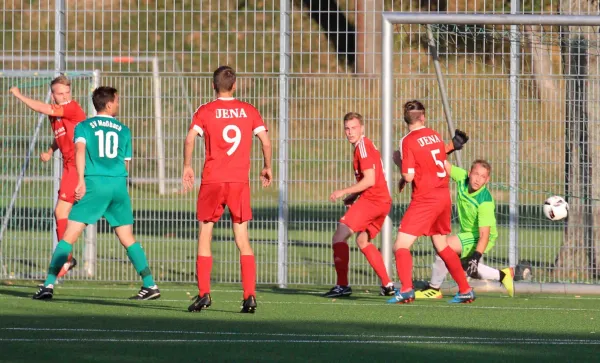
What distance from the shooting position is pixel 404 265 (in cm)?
1083

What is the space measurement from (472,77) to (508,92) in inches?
15.2

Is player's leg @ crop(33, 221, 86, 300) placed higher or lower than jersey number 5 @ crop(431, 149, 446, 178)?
lower

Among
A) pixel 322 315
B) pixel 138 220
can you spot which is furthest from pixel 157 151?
pixel 322 315

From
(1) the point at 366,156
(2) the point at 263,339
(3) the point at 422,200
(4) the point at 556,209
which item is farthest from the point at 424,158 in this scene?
(2) the point at 263,339

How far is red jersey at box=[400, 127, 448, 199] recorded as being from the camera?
10742 mm

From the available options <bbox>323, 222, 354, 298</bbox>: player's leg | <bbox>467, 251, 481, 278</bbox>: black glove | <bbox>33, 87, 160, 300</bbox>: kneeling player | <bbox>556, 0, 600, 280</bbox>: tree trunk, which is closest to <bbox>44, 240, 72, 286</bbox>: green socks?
<bbox>33, 87, 160, 300</bbox>: kneeling player

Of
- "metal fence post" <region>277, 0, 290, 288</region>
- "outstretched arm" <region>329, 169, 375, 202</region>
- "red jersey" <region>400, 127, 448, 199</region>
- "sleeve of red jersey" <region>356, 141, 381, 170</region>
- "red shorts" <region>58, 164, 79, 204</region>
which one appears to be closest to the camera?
"red jersey" <region>400, 127, 448, 199</region>

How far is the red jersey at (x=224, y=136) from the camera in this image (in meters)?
9.67

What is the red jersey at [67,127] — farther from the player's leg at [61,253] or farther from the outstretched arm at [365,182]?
the outstretched arm at [365,182]

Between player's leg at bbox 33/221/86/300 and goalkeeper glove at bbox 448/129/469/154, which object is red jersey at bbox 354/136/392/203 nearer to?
goalkeeper glove at bbox 448/129/469/154

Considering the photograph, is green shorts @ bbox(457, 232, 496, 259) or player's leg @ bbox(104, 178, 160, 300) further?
green shorts @ bbox(457, 232, 496, 259)

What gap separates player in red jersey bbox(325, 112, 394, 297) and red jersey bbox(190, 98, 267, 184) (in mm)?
1697

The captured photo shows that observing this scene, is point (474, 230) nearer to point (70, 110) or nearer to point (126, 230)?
point (126, 230)

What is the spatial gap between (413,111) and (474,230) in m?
1.57
